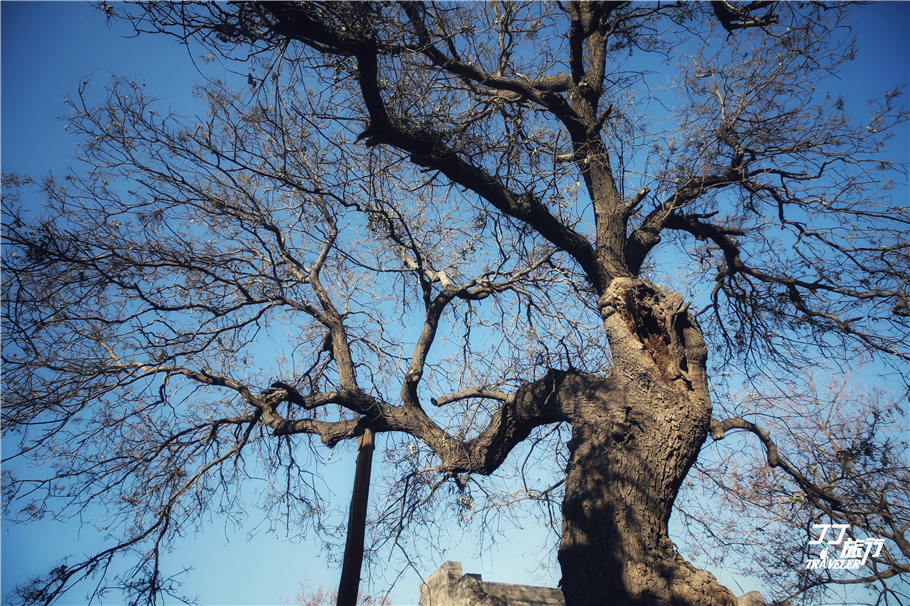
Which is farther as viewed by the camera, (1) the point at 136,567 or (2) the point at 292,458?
(2) the point at 292,458

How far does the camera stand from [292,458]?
628 centimetres

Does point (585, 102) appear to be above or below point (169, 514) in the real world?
above

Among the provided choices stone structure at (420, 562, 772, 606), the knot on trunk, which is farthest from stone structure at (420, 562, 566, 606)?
the knot on trunk

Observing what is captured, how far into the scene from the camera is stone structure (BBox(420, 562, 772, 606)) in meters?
9.23

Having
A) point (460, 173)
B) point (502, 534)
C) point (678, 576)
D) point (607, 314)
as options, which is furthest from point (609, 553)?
point (460, 173)

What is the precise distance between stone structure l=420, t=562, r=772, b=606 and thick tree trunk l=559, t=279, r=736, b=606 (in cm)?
572

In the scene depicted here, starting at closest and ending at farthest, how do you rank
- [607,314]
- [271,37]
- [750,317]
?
[271,37] → [607,314] → [750,317]

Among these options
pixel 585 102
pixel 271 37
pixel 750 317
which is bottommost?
pixel 750 317

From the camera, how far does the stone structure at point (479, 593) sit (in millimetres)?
9227

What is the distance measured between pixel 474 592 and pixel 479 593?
0.09m

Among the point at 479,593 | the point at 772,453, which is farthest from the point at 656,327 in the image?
the point at 479,593

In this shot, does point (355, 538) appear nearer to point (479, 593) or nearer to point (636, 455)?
point (636, 455)

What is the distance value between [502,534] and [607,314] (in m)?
3.13

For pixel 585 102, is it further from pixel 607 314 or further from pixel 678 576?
pixel 678 576
